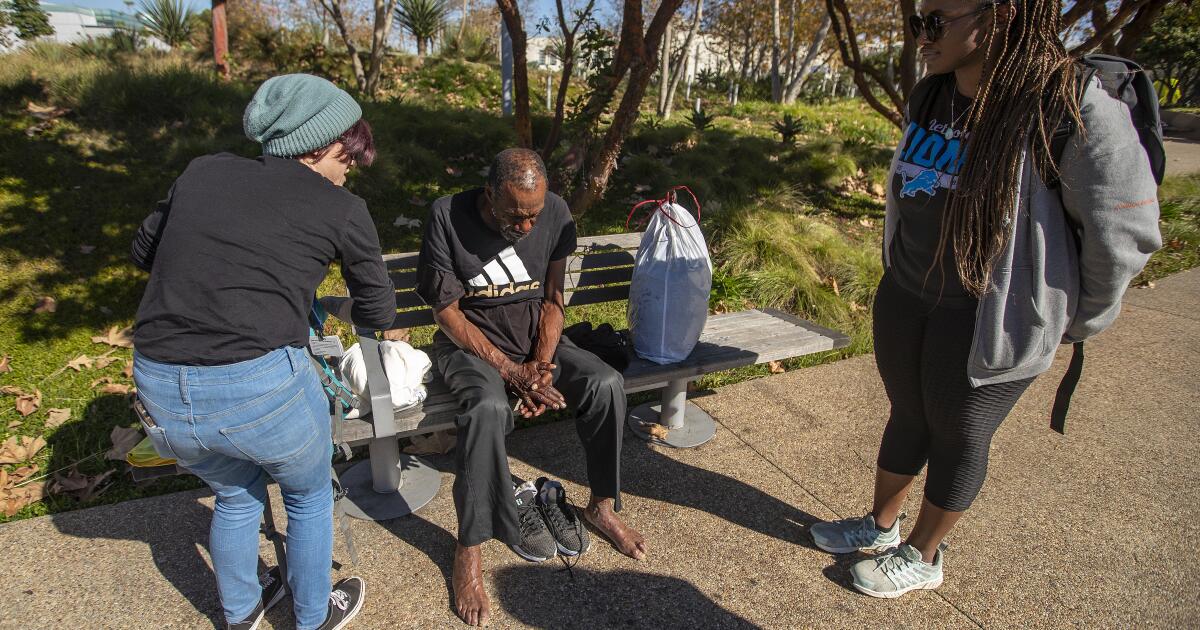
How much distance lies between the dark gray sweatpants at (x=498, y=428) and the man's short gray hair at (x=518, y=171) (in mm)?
729

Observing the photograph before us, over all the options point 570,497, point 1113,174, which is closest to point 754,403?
point 570,497

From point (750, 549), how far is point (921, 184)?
5.26ft

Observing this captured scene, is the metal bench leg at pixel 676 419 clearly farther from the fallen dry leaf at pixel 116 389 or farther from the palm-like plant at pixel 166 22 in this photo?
the palm-like plant at pixel 166 22

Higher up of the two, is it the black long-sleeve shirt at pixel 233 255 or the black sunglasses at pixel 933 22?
the black sunglasses at pixel 933 22

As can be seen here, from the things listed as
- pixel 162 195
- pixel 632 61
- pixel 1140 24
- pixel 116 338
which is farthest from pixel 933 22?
pixel 1140 24

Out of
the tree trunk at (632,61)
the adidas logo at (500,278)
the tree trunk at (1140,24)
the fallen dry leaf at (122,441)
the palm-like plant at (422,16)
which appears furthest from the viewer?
the palm-like plant at (422,16)

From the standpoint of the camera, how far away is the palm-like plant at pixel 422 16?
1334 cm

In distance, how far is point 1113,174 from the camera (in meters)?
1.89

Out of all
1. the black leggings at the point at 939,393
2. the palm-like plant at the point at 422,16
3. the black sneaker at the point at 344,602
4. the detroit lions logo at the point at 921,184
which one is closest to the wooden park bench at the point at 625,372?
the black sneaker at the point at 344,602

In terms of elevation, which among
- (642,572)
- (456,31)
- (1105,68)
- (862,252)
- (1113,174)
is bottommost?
(642,572)

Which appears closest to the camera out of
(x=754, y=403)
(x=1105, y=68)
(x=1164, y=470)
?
(x=1105, y=68)

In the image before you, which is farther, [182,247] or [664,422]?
[664,422]

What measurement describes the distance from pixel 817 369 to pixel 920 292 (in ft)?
8.05

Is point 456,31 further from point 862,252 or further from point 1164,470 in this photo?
point 1164,470
